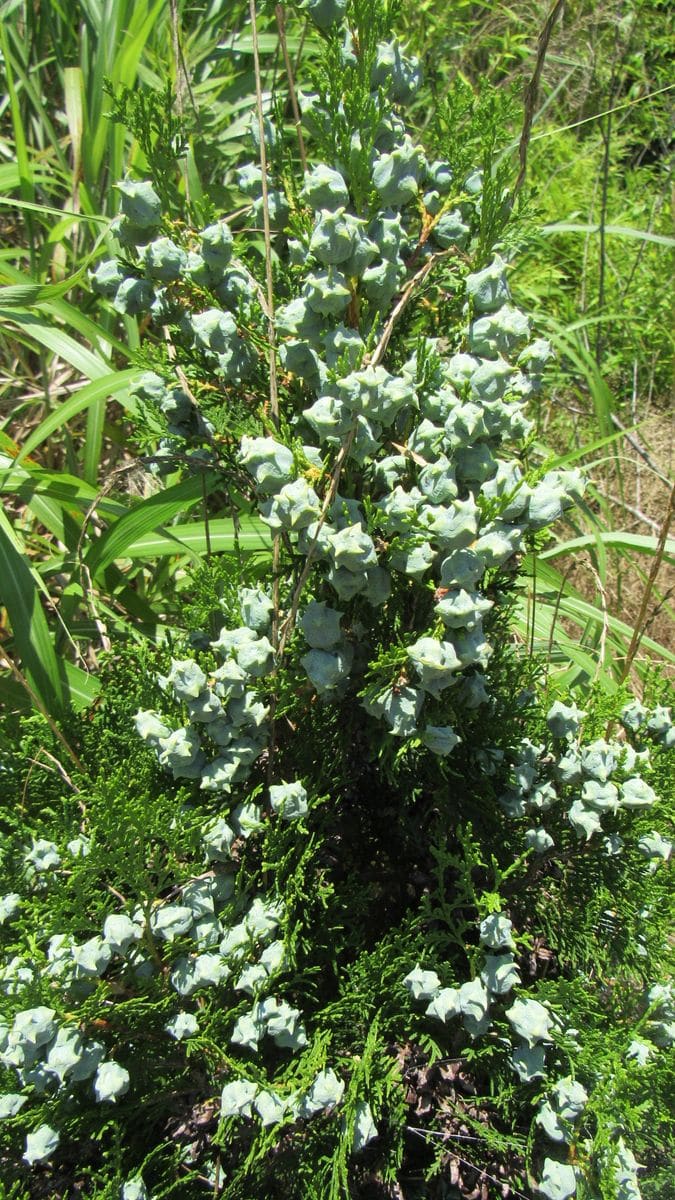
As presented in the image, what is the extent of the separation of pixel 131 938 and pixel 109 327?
129 centimetres

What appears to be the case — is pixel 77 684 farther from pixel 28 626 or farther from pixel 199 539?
pixel 199 539

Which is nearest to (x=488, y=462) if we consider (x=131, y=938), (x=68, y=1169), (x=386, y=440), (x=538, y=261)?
(x=386, y=440)

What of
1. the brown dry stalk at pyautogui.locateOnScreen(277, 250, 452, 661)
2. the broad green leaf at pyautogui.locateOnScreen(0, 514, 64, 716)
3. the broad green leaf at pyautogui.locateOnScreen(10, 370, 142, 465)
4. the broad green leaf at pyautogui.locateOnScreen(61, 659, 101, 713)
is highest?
the brown dry stalk at pyautogui.locateOnScreen(277, 250, 452, 661)

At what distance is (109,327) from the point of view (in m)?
1.71

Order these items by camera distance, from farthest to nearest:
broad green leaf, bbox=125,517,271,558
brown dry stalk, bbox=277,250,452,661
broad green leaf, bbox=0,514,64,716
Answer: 1. broad green leaf, bbox=125,517,271,558
2. broad green leaf, bbox=0,514,64,716
3. brown dry stalk, bbox=277,250,452,661

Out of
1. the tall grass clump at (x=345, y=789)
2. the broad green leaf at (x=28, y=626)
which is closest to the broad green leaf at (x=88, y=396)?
the broad green leaf at (x=28, y=626)

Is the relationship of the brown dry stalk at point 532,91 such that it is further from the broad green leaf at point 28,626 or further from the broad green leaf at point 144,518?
the broad green leaf at point 28,626

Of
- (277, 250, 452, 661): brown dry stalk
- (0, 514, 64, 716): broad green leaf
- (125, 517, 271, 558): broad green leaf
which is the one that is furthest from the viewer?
(125, 517, 271, 558): broad green leaf

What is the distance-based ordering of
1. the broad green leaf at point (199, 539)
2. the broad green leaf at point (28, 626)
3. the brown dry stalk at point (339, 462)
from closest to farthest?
the brown dry stalk at point (339, 462) → the broad green leaf at point (28, 626) → the broad green leaf at point (199, 539)

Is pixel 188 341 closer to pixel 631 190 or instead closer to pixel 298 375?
pixel 298 375

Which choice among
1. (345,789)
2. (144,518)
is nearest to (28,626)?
(144,518)

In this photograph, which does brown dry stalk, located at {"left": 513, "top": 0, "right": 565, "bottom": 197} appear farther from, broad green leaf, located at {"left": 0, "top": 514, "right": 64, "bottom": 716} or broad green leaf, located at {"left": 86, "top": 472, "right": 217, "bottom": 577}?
broad green leaf, located at {"left": 0, "top": 514, "right": 64, "bottom": 716}

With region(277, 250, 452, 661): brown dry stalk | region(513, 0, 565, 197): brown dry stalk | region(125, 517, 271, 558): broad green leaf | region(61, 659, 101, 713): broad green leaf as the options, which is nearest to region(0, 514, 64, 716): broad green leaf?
region(61, 659, 101, 713): broad green leaf

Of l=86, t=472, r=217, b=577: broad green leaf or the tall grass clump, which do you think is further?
l=86, t=472, r=217, b=577: broad green leaf
